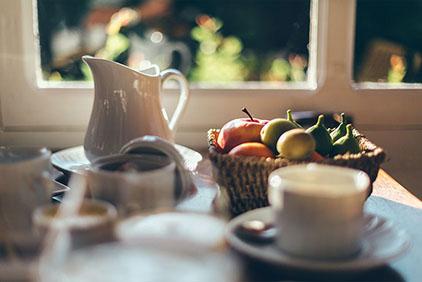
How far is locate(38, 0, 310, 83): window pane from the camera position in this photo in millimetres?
1853

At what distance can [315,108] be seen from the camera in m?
1.36

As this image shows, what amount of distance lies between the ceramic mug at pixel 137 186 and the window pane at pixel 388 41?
833 mm


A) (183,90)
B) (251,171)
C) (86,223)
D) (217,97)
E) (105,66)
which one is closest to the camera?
(86,223)

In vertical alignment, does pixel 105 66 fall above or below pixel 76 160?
above

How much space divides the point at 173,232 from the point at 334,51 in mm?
896

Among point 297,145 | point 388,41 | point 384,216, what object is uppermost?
point 388,41

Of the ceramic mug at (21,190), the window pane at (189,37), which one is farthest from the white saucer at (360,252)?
the window pane at (189,37)

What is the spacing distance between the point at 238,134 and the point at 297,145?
117 mm

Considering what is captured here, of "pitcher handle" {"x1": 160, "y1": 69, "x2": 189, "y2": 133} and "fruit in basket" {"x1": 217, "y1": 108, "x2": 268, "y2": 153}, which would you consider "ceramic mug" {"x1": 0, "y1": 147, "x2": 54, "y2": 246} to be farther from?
"pitcher handle" {"x1": 160, "y1": 69, "x2": 189, "y2": 133}

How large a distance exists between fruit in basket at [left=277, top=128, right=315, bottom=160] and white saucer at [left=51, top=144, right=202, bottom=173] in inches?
8.0

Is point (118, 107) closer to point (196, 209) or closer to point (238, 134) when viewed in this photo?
point (238, 134)

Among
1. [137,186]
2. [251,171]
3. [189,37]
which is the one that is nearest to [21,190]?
[137,186]

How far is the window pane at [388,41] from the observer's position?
1.55 meters

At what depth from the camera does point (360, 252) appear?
649mm
